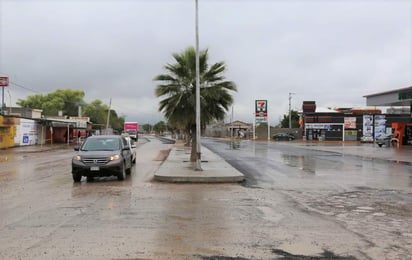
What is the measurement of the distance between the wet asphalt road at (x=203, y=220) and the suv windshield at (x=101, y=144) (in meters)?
1.41

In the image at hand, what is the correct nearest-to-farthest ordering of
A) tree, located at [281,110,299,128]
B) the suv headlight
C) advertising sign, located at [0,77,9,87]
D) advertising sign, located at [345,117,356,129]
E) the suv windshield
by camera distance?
the suv headlight, the suv windshield, advertising sign, located at [0,77,9,87], advertising sign, located at [345,117,356,129], tree, located at [281,110,299,128]

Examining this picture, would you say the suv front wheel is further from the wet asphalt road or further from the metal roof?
the metal roof

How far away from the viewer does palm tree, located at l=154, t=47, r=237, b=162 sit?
2164 cm

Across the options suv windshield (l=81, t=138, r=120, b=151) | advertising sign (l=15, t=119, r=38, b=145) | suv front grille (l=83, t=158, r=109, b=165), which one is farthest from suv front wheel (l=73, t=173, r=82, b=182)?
advertising sign (l=15, t=119, r=38, b=145)

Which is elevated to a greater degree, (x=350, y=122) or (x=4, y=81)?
(x=4, y=81)

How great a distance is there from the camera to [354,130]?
86.8m

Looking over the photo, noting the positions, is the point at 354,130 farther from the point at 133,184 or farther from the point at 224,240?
the point at 224,240

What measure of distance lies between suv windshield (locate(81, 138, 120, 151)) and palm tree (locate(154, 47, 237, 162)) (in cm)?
536

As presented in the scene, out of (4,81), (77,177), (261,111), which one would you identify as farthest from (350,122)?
(77,177)

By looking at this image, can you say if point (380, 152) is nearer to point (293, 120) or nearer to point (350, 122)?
point (350, 122)


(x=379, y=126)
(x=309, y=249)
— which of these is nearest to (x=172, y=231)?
(x=309, y=249)

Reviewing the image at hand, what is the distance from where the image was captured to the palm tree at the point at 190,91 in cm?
2164

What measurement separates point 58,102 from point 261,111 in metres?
55.6

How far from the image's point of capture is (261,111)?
286 ft
